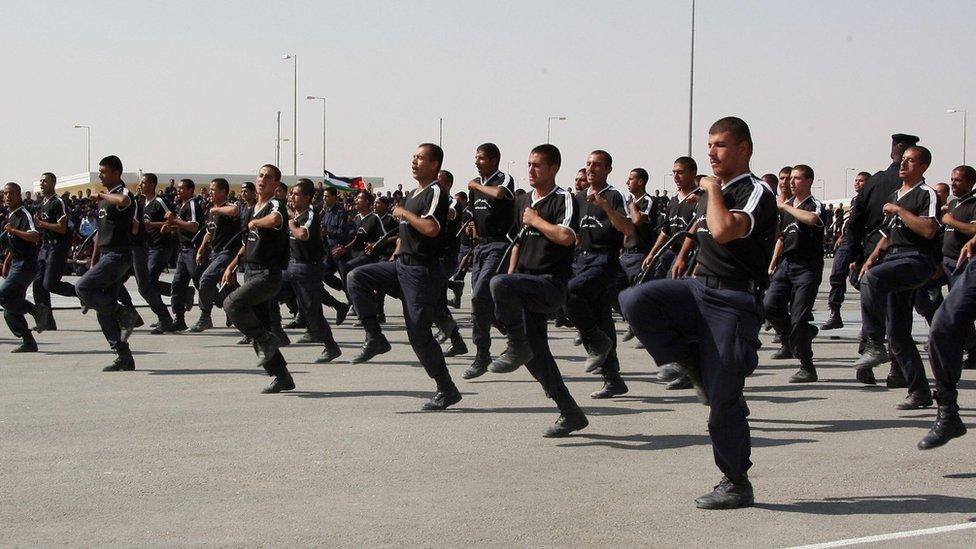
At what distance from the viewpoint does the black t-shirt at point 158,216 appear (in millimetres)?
14844

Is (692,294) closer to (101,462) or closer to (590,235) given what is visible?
(101,462)

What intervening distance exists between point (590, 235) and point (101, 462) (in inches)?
187

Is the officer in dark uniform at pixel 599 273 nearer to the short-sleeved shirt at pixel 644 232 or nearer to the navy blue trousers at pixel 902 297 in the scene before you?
the navy blue trousers at pixel 902 297

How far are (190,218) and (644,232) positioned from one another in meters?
5.74

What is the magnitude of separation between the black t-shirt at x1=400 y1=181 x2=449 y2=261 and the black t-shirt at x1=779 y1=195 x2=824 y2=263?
3.38 meters

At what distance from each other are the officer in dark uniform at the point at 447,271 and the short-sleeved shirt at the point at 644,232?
181 centimetres

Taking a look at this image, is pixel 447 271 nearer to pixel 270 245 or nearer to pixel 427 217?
pixel 270 245

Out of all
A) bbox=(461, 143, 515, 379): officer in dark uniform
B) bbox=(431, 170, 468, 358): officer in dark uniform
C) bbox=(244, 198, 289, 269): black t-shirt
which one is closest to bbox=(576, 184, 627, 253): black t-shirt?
bbox=(461, 143, 515, 379): officer in dark uniform

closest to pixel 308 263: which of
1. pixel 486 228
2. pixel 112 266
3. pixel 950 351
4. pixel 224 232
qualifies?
pixel 112 266

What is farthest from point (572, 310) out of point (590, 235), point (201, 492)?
point (201, 492)

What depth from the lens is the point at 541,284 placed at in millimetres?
7414

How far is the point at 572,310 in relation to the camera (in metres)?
9.23

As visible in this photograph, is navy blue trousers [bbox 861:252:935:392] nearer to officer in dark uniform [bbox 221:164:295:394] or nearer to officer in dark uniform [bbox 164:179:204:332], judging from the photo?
officer in dark uniform [bbox 221:164:295:394]

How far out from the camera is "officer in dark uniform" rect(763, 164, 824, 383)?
10.0m
